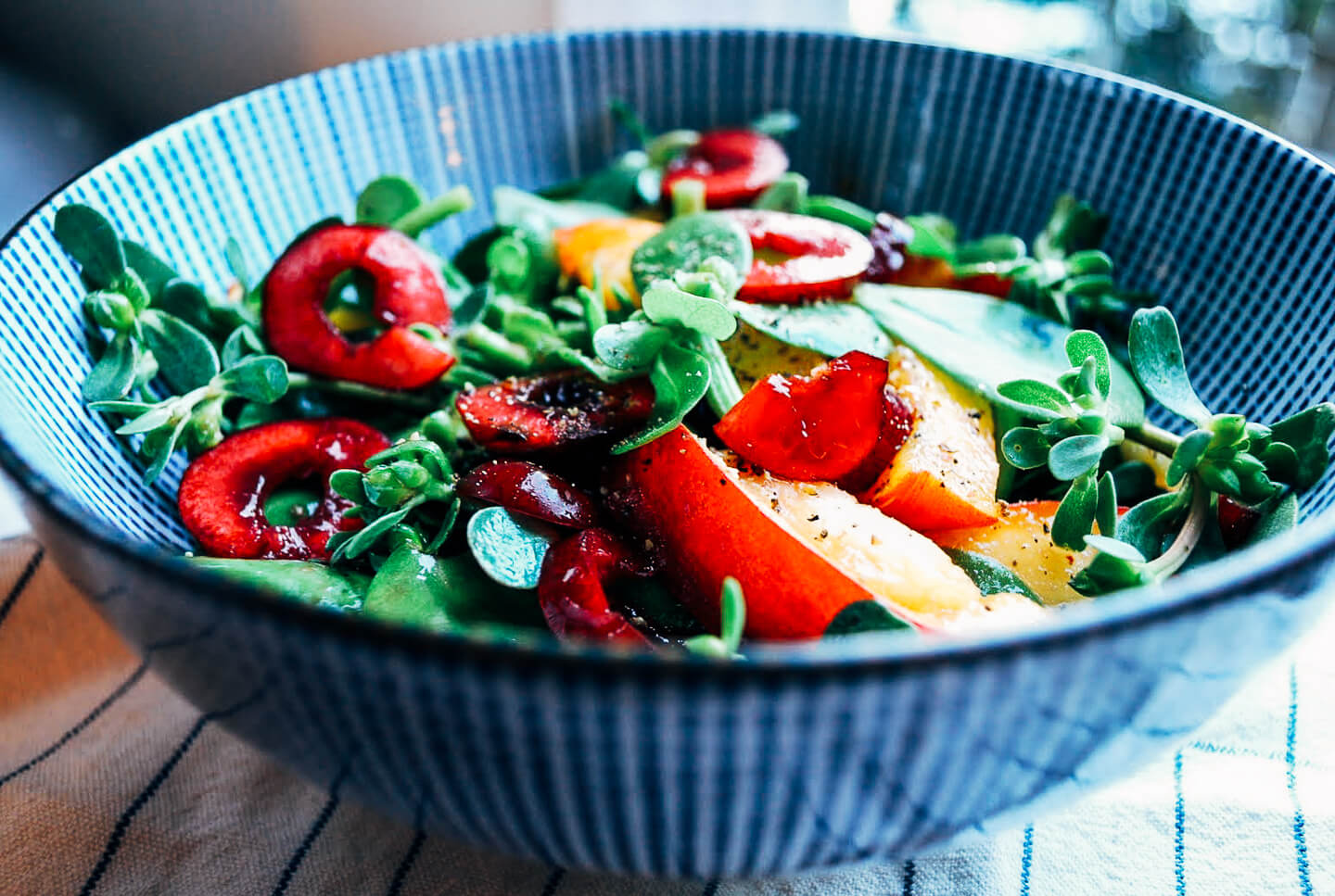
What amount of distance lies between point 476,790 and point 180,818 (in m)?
0.37

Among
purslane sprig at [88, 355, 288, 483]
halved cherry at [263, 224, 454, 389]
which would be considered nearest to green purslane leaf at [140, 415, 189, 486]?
purslane sprig at [88, 355, 288, 483]

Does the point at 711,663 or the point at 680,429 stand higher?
the point at 711,663

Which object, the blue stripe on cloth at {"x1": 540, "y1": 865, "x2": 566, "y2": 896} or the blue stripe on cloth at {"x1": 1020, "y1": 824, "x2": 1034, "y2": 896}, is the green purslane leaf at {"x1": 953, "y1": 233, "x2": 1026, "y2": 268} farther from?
the blue stripe on cloth at {"x1": 540, "y1": 865, "x2": 566, "y2": 896}

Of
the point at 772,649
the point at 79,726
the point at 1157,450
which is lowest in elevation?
the point at 79,726

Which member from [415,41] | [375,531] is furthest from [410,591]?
[415,41]

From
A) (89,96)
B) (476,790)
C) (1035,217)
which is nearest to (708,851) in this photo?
(476,790)

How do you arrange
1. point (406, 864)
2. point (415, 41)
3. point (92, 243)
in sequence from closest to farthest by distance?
point (406, 864), point (92, 243), point (415, 41)

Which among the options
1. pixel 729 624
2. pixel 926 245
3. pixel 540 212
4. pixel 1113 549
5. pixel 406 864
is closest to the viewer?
pixel 729 624

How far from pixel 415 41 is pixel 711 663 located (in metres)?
1.45

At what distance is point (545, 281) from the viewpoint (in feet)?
3.30

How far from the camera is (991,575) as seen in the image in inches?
27.5

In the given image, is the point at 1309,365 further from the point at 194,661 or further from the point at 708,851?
the point at 194,661

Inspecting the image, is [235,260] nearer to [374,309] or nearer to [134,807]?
[374,309]

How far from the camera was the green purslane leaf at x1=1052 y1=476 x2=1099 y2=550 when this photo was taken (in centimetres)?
69
